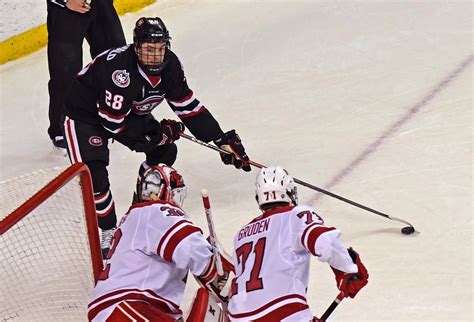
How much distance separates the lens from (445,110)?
14.4ft

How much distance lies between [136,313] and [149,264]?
0.15 m

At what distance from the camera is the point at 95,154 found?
3561 millimetres

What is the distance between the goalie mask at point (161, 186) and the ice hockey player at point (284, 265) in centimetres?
29

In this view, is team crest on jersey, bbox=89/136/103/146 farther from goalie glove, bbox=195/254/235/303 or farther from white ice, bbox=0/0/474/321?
goalie glove, bbox=195/254/235/303

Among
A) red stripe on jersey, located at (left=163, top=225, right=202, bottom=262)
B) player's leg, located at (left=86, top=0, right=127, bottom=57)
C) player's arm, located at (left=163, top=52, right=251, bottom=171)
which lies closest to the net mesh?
red stripe on jersey, located at (left=163, top=225, right=202, bottom=262)

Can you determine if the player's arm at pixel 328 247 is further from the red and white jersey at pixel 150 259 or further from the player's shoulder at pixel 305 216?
the red and white jersey at pixel 150 259

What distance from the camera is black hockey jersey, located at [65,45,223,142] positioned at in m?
3.43

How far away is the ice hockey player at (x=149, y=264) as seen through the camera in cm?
269

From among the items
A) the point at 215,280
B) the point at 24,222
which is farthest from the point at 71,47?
the point at 215,280

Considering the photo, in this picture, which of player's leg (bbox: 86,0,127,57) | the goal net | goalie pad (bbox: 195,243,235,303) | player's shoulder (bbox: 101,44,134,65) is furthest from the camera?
player's leg (bbox: 86,0,127,57)

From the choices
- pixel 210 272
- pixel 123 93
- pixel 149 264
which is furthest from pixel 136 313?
pixel 123 93

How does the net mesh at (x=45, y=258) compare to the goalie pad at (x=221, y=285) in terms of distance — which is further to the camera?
the net mesh at (x=45, y=258)

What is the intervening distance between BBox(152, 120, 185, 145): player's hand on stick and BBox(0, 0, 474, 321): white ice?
38cm

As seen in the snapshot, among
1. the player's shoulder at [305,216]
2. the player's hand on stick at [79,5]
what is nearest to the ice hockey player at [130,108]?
the player's hand on stick at [79,5]
